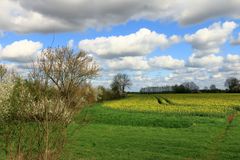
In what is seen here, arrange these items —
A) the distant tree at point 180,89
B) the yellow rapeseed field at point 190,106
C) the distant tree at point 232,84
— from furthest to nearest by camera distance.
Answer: the distant tree at point 180,89 < the distant tree at point 232,84 < the yellow rapeseed field at point 190,106

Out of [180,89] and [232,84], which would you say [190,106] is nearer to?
[180,89]

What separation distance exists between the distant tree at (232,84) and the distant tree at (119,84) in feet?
118

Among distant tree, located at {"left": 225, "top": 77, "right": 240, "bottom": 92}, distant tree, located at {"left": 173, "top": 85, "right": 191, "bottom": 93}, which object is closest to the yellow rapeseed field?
distant tree, located at {"left": 225, "top": 77, "right": 240, "bottom": 92}

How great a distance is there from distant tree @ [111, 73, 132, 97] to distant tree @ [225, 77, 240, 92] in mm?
35928

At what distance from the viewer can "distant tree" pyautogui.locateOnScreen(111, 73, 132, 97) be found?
130875 mm

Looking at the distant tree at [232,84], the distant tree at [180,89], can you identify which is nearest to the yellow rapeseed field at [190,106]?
the distant tree at [232,84]

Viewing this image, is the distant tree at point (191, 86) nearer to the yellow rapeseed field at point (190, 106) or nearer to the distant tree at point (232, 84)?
Answer: the distant tree at point (232, 84)

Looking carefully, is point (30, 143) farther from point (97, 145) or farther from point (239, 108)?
point (239, 108)

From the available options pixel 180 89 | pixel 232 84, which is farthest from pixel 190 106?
pixel 232 84

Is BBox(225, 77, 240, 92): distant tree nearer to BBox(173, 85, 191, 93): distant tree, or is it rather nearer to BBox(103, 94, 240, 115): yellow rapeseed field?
BBox(173, 85, 191, 93): distant tree

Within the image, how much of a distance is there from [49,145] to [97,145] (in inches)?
617

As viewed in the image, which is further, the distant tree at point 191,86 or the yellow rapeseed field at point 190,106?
the distant tree at point 191,86

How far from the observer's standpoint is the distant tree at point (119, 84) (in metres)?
131

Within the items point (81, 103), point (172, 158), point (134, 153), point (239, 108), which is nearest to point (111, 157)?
point (134, 153)
